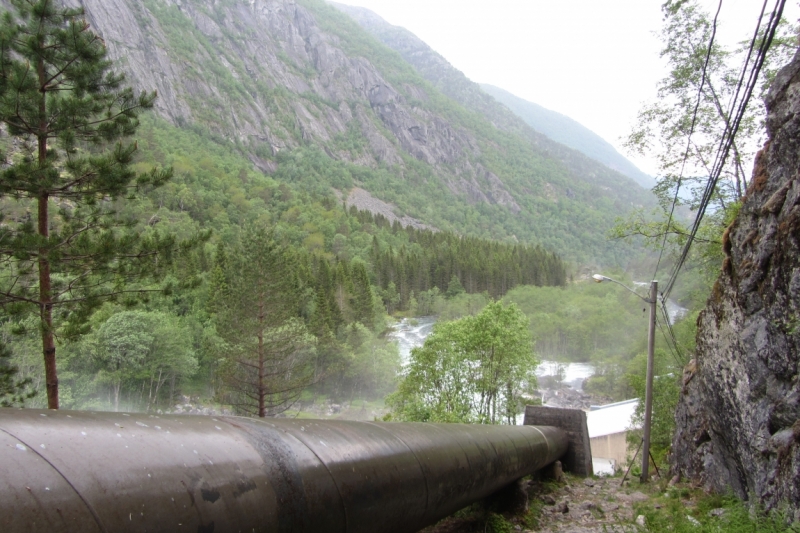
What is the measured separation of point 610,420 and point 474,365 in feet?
32.1

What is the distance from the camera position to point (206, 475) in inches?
98.6

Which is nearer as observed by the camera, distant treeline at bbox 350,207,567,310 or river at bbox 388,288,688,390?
river at bbox 388,288,688,390

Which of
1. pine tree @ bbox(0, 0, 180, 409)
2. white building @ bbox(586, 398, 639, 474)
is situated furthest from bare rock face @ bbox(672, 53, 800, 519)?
white building @ bbox(586, 398, 639, 474)

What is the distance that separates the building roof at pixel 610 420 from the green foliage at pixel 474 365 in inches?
184

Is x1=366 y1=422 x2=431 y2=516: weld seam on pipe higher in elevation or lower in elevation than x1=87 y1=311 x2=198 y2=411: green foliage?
higher

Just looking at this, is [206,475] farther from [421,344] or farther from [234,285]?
[421,344]

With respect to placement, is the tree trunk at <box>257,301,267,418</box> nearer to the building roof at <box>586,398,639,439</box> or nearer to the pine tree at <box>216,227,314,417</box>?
the pine tree at <box>216,227,314,417</box>

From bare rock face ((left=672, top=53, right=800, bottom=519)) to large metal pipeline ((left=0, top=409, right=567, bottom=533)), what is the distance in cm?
558

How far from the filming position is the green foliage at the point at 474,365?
30688 mm

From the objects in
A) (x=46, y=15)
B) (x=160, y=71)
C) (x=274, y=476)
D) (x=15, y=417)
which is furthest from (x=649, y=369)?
(x=160, y=71)

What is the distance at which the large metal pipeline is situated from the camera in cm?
198

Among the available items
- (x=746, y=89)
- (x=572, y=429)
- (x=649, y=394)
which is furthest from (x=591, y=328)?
(x=746, y=89)

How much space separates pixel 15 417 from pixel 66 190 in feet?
35.3

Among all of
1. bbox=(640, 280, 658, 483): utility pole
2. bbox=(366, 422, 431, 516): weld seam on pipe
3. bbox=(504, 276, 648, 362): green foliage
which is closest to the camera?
bbox=(366, 422, 431, 516): weld seam on pipe
